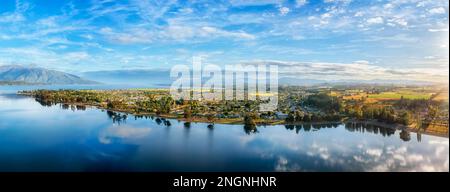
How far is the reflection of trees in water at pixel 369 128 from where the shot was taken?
25.7 feet

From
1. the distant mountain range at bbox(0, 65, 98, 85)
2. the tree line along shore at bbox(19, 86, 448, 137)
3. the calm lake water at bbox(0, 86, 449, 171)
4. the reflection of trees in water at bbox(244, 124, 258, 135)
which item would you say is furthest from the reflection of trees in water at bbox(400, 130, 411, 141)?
the distant mountain range at bbox(0, 65, 98, 85)

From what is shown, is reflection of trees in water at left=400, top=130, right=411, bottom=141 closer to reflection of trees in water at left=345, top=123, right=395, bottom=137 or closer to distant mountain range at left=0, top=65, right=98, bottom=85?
reflection of trees in water at left=345, top=123, right=395, bottom=137

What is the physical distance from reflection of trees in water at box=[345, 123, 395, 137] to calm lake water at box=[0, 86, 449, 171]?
26mm

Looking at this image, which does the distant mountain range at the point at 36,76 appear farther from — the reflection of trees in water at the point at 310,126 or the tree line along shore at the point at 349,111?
the reflection of trees in water at the point at 310,126

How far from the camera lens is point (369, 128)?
27.6ft

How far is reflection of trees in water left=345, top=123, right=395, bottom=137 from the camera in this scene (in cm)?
782

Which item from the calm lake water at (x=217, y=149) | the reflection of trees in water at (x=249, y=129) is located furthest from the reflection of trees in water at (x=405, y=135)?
the reflection of trees in water at (x=249, y=129)

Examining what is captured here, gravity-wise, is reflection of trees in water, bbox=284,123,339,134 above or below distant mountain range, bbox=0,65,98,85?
below

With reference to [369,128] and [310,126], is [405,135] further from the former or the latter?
[310,126]

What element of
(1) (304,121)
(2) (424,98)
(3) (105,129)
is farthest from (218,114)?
(2) (424,98)

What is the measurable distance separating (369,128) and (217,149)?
16.2 feet

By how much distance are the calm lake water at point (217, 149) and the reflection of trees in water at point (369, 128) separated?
26mm
